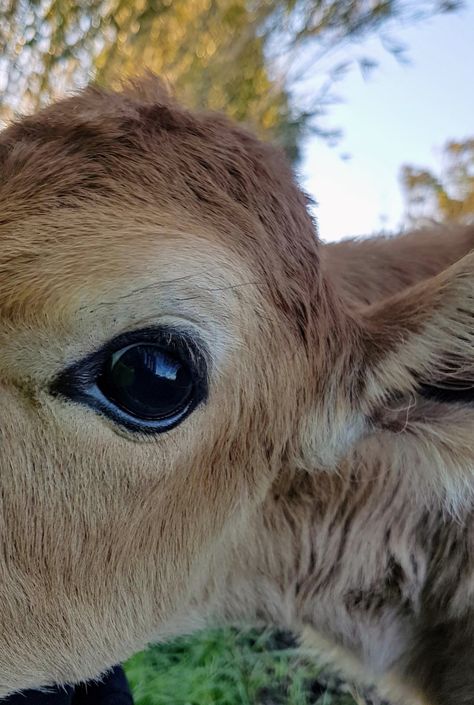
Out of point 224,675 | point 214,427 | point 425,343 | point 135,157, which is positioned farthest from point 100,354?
point 224,675

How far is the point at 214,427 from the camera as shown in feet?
5.41

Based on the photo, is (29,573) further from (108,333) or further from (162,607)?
(108,333)

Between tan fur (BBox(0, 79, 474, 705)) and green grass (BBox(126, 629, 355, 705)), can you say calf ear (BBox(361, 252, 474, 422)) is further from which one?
green grass (BBox(126, 629, 355, 705))

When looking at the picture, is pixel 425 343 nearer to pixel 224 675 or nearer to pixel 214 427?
pixel 214 427

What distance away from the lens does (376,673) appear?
2250 millimetres

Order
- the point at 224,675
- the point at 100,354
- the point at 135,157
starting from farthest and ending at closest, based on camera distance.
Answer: the point at 224,675
the point at 135,157
the point at 100,354

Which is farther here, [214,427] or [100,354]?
[214,427]

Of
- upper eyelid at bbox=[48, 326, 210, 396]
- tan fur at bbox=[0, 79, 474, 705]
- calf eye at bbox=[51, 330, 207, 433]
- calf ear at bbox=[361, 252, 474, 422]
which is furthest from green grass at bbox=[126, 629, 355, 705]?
upper eyelid at bbox=[48, 326, 210, 396]

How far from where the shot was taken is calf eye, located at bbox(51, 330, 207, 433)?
4.66 ft

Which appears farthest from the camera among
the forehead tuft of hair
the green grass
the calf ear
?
the green grass

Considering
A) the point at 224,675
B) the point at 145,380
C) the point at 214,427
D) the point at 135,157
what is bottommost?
the point at 224,675

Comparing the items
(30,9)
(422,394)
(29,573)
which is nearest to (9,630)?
(29,573)

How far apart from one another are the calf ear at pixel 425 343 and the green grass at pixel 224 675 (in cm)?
253

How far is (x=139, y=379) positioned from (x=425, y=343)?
77 cm
